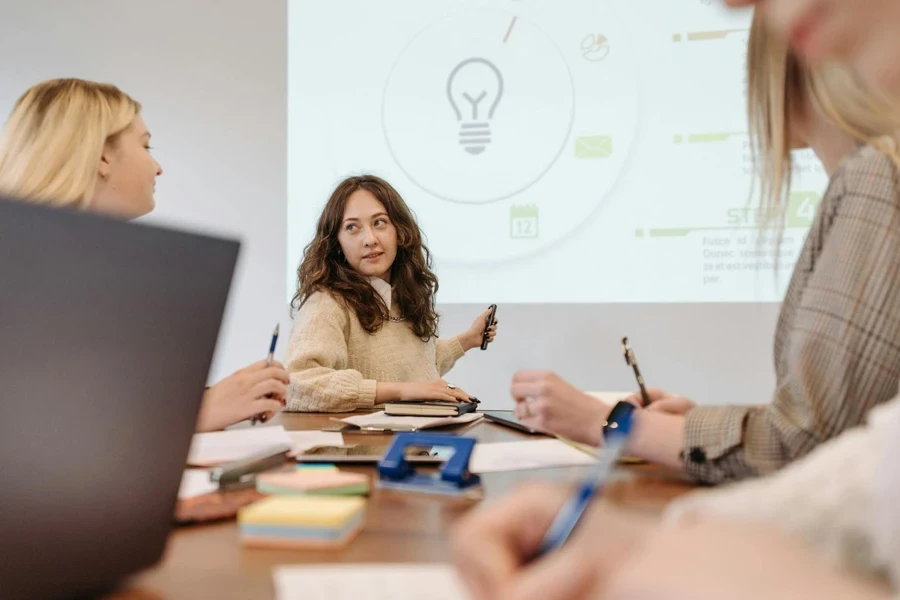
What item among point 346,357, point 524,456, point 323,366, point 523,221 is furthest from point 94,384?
point 523,221

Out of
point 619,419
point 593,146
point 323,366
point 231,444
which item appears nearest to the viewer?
point 619,419

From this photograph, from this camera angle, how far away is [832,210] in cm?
82

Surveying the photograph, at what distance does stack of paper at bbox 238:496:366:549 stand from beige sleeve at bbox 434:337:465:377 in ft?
5.87

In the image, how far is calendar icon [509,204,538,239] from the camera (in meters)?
2.55

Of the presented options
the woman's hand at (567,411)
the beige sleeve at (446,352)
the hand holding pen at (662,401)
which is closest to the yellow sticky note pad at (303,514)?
the woman's hand at (567,411)

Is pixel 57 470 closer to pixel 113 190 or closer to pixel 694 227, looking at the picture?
pixel 113 190

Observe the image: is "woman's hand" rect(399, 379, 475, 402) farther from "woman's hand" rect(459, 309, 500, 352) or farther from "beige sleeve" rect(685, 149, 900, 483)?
"beige sleeve" rect(685, 149, 900, 483)

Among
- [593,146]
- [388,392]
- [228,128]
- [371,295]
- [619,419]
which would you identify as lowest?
[388,392]

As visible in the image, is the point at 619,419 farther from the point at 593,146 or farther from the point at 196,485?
the point at 593,146

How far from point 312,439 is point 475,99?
5.92ft

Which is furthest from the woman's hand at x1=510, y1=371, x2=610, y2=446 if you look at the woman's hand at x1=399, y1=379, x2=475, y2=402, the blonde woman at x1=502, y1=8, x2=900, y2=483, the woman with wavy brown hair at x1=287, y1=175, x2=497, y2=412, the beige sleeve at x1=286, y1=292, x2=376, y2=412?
the woman with wavy brown hair at x1=287, y1=175, x2=497, y2=412

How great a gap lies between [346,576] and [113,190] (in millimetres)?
1427

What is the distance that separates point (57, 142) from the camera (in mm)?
1500

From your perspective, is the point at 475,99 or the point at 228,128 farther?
the point at 228,128
